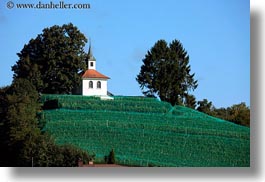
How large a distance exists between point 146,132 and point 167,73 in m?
1.48

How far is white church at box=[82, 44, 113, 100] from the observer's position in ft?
70.5

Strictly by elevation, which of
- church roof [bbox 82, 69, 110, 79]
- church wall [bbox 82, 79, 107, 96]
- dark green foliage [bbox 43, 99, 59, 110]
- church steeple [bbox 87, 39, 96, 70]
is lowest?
dark green foliage [bbox 43, 99, 59, 110]

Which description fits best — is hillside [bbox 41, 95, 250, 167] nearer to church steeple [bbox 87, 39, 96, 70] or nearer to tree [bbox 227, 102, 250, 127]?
tree [bbox 227, 102, 250, 127]

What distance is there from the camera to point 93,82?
71.8ft

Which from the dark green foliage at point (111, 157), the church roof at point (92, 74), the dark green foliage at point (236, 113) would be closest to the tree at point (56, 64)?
the church roof at point (92, 74)

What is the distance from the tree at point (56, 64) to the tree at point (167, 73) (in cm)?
135

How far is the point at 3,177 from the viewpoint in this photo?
1948 cm

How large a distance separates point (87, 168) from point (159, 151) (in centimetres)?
212

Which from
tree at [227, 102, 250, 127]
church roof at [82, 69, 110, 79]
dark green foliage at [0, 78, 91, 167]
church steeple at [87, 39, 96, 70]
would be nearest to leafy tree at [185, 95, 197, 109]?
tree at [227, 102, 250, 127]

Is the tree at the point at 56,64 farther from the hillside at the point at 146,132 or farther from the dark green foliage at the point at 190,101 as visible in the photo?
the dark green foliage at the point at 190,101

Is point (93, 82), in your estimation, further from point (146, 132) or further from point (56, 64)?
point (146, 132)

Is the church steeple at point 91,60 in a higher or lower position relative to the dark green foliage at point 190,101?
higher

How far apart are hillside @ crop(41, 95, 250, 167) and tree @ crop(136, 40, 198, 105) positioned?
10.8 inches

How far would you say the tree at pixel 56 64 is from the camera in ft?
71.3
